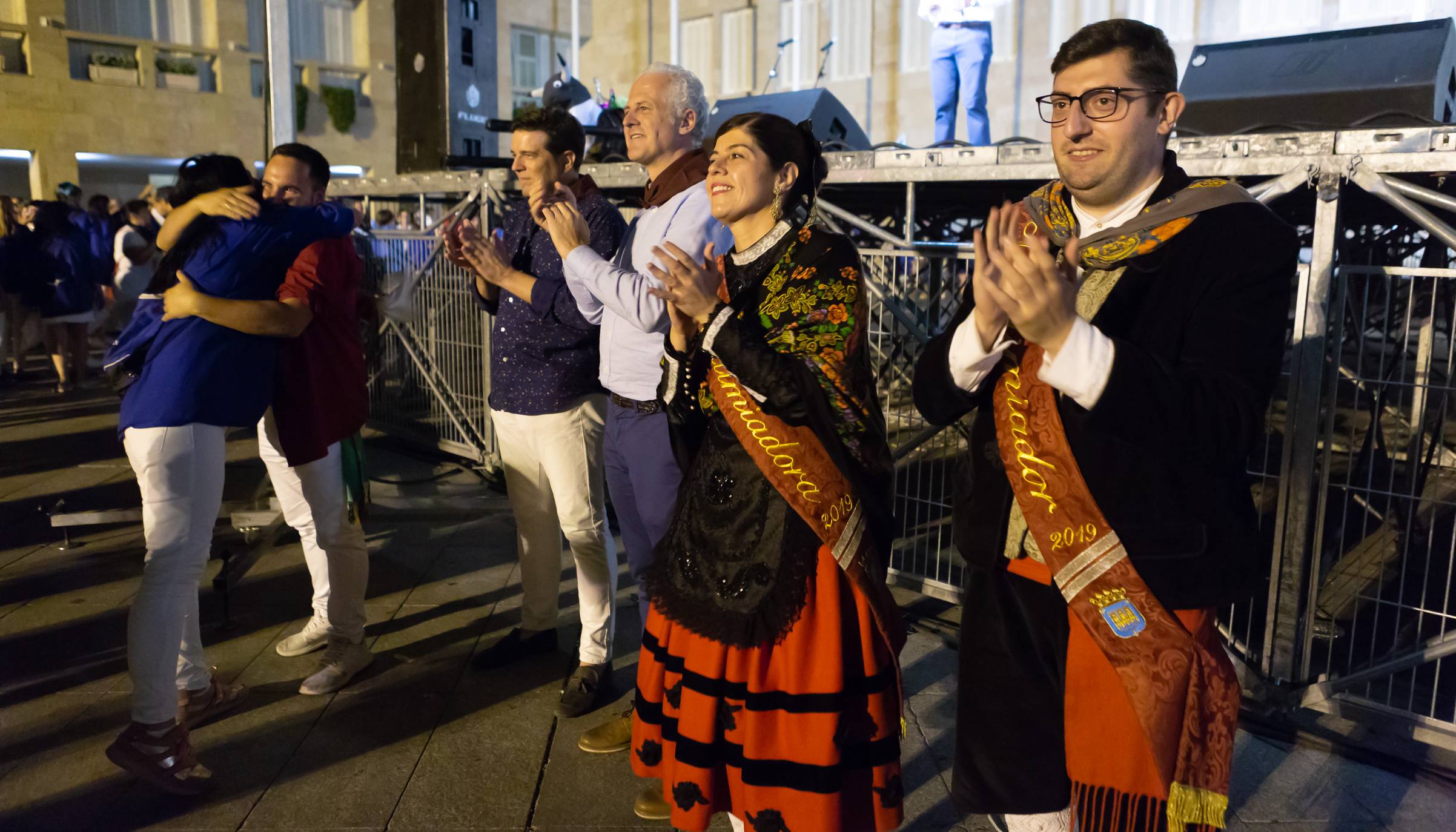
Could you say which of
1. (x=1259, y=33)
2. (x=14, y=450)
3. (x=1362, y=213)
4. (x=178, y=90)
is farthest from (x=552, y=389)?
(x=178, y=90)

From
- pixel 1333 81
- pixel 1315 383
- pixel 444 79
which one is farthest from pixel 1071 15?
pixel 1315 383

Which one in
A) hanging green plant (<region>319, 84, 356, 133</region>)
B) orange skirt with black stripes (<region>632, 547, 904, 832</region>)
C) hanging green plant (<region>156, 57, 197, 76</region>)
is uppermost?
hanging green plant (<region>156, 57, 197, 76</region>)

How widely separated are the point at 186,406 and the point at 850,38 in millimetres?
19202

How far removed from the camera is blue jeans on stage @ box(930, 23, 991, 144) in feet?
25.2

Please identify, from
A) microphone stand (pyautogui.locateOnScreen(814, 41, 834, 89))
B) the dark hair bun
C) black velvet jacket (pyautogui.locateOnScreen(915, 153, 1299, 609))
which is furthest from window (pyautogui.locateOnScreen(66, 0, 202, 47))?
black velvet jacket (pyautogui.locateOnScreen(915, 153, 1299, 609))

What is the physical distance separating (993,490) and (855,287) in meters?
0.66

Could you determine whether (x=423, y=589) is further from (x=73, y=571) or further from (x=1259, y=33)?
(x=1259, y=33)

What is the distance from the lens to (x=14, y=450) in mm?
7633

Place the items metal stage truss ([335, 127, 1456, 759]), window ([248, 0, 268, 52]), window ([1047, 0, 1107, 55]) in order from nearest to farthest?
→ metal stage truss ([335, 127, 1456, 759]), window ([1047, 0, 1107, 55]), window ([248, 0, 268, 52])

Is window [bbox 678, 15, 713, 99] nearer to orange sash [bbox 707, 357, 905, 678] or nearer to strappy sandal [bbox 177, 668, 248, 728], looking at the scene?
strappy sandal [bbox 177, 668, 248, 728]

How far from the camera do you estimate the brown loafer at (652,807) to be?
9.12ft

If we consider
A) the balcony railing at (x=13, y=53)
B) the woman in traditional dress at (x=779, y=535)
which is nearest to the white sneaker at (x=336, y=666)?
the woman in traditional dress at (x=779, y=535)

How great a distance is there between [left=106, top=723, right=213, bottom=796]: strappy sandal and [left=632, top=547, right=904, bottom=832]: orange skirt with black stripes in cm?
156

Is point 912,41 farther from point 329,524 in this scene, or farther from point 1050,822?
point 1050,822
